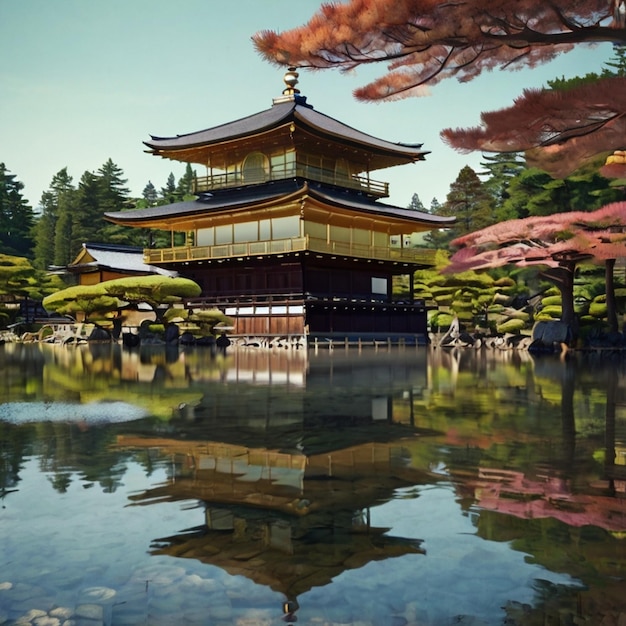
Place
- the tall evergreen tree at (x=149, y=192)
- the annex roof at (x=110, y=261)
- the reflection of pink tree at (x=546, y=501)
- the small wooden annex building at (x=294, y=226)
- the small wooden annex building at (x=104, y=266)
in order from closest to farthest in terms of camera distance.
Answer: the reflection of pink tree at (x=546, y=501) < the small wooden annex building at (x=294, y=226) < the small wooden annex building at (x=104, y=266) < the annex roof at (x=110, y=261) < the tall evergreen tree at (x=149, y=192)

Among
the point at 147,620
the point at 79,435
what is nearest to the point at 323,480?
the point at 147,620

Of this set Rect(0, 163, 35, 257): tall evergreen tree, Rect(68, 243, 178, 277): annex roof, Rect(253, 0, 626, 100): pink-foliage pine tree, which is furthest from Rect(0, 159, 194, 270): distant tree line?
Rect(253, 0, 626, 100): pink-foliage pine tree

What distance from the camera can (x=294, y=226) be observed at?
35312 mm

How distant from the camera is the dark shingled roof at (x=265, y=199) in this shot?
35.8 m

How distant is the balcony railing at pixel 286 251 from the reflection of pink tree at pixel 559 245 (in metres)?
7.72

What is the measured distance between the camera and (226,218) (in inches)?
1486

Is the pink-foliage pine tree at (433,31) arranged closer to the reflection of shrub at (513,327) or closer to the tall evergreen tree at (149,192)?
the reflection of shrub at (513,327)

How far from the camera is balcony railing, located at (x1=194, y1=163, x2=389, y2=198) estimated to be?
37.2m

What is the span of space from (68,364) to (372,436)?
14.8 m

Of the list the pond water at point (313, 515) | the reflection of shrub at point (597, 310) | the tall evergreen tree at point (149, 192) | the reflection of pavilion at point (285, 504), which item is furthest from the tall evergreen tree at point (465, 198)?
the tall evergreen tree at point (149, 192)

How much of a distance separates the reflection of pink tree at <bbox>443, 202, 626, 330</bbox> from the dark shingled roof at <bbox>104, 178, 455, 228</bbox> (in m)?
9.19

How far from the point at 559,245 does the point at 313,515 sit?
2238cm

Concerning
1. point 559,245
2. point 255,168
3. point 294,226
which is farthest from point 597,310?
point 255,168

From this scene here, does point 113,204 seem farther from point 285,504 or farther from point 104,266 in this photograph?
point 285,504
